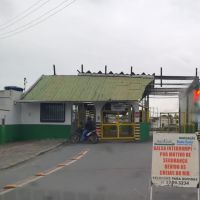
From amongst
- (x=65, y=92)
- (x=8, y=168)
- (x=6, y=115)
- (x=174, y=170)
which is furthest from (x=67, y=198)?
(x=65, y=92)

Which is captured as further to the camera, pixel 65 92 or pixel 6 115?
pixel 65 92

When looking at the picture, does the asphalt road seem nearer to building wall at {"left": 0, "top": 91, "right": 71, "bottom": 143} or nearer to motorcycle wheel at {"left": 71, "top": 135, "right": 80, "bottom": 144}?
motorcycle wheel at {"left": 71, "top": 135, "right": 80, "bottom": 144}

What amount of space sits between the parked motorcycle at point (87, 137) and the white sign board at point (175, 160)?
760 inches

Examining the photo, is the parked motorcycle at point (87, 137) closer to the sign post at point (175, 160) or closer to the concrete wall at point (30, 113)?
the concrete wall at point (30, 113)

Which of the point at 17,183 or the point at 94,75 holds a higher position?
the point at 94,75

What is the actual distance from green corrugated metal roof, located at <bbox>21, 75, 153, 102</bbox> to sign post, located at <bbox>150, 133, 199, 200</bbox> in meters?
20.3

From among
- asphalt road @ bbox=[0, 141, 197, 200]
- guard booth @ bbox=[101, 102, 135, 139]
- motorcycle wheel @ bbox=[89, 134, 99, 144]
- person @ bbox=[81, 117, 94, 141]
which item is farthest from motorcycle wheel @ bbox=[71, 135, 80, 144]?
asphalt road @ bbox=[0, 141, 197, 200]

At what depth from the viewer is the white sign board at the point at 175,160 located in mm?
9852

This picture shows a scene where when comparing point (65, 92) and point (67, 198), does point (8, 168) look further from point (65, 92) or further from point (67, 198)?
point (65, 92)

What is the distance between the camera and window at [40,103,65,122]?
1256 inches

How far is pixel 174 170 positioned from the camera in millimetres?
9914

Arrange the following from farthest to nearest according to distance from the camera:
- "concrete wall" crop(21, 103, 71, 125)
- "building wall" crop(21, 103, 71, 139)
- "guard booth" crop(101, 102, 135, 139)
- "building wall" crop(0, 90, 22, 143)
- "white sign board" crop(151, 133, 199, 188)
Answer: "concrete wall" crop(21, 103, 71, 125), "building wall" crop(21, 103, 71, 139), "guard booth" crop(101, 102, 135, 139), "building wall" crop(0, 90, 22, 143), "white sign board" crop(151, 133, 199, 188)

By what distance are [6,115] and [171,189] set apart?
19.5 m

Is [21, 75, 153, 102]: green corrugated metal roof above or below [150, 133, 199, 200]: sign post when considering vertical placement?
above
